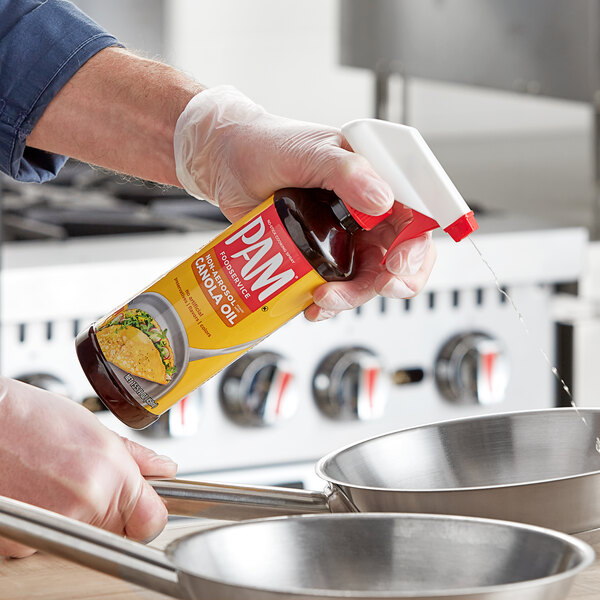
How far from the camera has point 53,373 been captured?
1.40m

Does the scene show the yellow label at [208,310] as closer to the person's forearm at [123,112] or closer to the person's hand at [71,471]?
the person's hand at [71,471]

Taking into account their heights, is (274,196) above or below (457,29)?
below

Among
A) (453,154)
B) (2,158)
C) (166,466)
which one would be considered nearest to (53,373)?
(2,158)

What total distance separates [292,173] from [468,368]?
76cm

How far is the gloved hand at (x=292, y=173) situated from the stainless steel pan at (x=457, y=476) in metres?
0.12

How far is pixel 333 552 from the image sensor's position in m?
0.63

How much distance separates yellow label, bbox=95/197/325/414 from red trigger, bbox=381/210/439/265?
67 mm

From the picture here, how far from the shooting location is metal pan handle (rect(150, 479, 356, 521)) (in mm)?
753

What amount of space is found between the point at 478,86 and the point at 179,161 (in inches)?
41.2

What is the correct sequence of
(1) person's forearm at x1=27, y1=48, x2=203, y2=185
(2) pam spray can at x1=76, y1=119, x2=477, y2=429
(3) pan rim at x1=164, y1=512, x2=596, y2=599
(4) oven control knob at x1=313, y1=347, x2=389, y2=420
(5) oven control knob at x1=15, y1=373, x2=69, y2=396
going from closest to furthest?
(3) pan rim at x1=164, y1=512, x2=596, y2=599 < (2) pam spray can at x1=76, y1=119, x2=477, y2=429 < (1) person's forearm at x1=27, y1=48, x2=203, y2=185 < (5) oven control knob at x1=15, y1=373, x2=69, y2=396 < (4) oven control knob at x1=313, y1=347, x2=389, y2=420

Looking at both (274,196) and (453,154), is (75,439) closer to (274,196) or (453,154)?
(274,196)

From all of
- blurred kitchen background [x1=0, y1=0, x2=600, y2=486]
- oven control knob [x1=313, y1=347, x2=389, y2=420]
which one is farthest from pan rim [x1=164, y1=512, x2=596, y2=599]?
oven control knob [x1=313, y1=347, x2=389, y2=420]

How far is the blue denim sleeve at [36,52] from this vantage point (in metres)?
1.07

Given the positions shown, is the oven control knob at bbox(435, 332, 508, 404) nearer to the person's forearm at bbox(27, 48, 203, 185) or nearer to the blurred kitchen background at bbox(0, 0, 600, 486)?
the blurred kitchen background at bbox(0, 0, 600, 486)
